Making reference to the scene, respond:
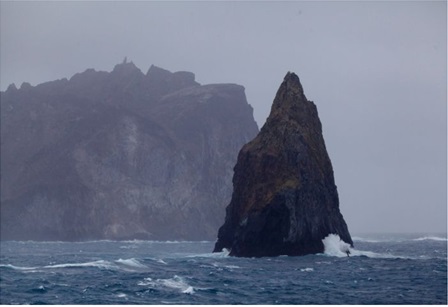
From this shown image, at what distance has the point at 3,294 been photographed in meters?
51.2

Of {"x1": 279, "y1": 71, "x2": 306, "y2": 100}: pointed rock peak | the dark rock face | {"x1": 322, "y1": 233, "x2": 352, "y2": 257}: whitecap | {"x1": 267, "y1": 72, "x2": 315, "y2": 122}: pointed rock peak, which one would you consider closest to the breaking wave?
the dark rock face

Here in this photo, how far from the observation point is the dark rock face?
86375 mm

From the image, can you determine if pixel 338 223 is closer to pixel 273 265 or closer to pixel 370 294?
Answer: pixel 273 265

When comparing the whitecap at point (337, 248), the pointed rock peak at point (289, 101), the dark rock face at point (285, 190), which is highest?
the pointed rock peak at point (289, 101)

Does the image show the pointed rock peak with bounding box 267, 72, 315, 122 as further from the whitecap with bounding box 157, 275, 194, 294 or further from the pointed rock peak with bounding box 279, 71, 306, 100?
Result: the whitecap with bounding box 157, 275, 194, 294

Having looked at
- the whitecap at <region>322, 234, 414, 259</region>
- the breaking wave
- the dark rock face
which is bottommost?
the breaking wave

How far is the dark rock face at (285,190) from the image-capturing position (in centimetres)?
8638

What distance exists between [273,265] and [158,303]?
2875 cm

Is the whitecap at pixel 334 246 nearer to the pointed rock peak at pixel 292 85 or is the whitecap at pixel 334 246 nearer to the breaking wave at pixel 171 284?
the pointed rock peak at pixel 292 85

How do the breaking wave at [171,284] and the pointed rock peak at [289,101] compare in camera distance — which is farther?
the pointed rock peak at [289,101]

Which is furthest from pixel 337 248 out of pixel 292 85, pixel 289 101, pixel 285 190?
pixel 292 85

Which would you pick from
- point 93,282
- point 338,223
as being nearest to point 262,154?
point 338,223

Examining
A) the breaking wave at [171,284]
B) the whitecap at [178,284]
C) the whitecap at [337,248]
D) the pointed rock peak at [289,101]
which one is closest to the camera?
the whitecap at [178,284]

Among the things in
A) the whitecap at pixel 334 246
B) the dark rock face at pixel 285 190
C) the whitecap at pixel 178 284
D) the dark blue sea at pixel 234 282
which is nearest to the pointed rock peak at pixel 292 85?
the dark rock face at pixel 285 190
